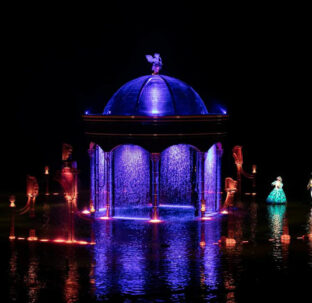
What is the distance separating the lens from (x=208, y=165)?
36969mm

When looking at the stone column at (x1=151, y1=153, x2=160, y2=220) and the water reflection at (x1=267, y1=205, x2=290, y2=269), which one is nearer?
the water reflection at (x1=267, y1=205, x2=290, y2=269)

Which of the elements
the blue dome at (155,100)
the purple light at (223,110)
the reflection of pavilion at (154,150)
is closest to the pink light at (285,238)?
the reflection of pavilion at (154,150)

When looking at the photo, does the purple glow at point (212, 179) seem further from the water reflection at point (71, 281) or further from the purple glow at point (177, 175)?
the water reflection at point (71, 281)

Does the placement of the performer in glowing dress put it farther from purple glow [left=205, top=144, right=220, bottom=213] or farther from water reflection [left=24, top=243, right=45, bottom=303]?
water reflection [left=24, top=243, right=45, bottom=303]

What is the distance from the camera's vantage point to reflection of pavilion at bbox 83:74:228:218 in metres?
34.7

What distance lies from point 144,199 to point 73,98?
33.6 feet

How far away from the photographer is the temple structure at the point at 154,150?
34.7 meters

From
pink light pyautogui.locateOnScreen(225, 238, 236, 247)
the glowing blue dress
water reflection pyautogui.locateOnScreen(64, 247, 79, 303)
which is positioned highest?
the glowing blue dress

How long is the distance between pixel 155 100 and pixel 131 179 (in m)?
4.27

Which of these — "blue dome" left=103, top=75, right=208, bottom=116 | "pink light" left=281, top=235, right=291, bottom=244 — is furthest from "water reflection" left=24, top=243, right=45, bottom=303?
"blue dome" left=103, top=75, right=208, bottom=116

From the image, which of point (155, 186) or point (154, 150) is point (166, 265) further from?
point (154, 150)

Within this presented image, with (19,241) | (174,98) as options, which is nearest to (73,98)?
(174,98)

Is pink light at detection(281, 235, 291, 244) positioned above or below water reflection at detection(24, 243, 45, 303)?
above

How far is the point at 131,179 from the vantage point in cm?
3794
